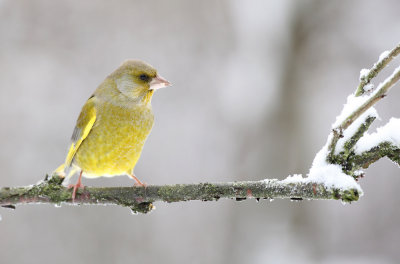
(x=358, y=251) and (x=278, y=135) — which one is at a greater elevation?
(x=278, y=135)

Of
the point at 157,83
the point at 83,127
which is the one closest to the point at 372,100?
the point at 157,83

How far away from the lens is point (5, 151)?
8219 millimetres

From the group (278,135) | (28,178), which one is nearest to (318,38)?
(278,135)

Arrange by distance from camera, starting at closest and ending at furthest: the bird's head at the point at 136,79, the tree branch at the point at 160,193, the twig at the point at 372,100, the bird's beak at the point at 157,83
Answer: the twig at the point at 372,100 < the tree branch at the point at 160,193 < the bird's beak at the point at 157,83 < the bird's head at the point at 136,79

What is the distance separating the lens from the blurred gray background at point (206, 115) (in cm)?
696

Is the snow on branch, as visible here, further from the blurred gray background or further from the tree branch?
the blurred gray background

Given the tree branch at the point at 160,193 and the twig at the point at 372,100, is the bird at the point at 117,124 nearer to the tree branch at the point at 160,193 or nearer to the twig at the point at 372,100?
the tree branch at the point at 160,193

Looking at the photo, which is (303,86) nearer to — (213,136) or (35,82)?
(213,136)

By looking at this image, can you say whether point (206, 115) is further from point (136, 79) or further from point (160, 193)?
point (160, 193)

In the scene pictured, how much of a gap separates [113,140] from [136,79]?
1.48 ft

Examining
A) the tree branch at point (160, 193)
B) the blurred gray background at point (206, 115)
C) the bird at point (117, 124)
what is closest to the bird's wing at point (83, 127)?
the bird at point (117, 124)

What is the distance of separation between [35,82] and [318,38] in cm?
504

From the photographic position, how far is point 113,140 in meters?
3.08

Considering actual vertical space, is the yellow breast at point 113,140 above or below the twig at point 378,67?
above
